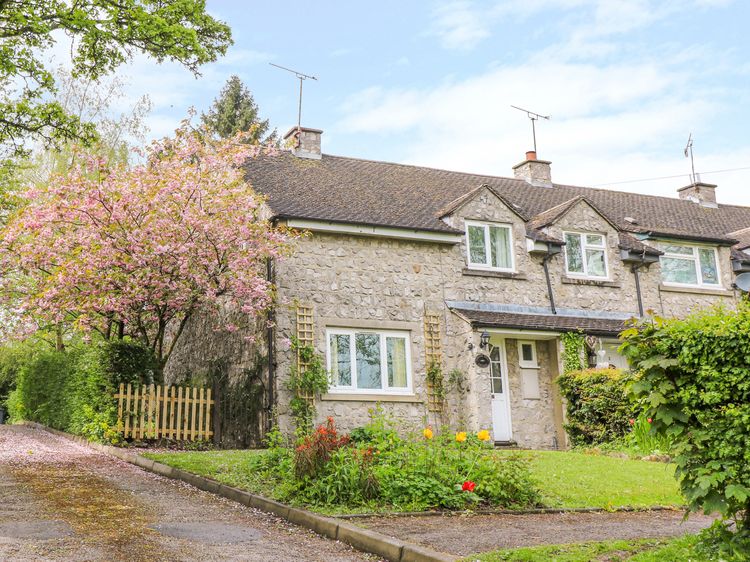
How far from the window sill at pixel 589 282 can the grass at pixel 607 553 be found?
47.3ft

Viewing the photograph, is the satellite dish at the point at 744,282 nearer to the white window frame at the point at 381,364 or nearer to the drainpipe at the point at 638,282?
the white window frame at the point at 381,364

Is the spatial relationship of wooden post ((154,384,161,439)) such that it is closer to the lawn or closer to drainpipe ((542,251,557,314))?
the lawn

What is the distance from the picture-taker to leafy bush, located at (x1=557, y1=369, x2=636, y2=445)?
1784cm

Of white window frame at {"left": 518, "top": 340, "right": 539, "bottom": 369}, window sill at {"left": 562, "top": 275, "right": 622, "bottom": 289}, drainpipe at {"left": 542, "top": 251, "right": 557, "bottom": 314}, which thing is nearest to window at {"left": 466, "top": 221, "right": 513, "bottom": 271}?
drainpipe at {"left": 542, "top": 251, "right": 557, "bottom": 314}

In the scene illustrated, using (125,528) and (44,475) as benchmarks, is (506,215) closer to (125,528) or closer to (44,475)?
(44,475)

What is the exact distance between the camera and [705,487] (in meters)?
5.93

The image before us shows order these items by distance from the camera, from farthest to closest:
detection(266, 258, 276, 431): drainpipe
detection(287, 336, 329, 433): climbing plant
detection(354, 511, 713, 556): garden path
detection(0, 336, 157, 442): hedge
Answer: detection(266, 258, 276, 431): drainpipe, detection(287, 336, 329, 433): climbing plant, detection(0, 336, 157, 442): hedge, detection(354, 511, 713, 556): garden path

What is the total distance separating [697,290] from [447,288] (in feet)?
26.9

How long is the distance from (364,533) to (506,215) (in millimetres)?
14259

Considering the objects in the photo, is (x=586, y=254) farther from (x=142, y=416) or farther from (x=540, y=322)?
(x=142, y=416)

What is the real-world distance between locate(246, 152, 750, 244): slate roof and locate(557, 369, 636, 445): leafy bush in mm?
4870

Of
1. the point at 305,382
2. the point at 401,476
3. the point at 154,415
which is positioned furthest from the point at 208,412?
the point at 401,476

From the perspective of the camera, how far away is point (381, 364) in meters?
18.3

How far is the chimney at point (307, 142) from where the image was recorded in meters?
23.0
